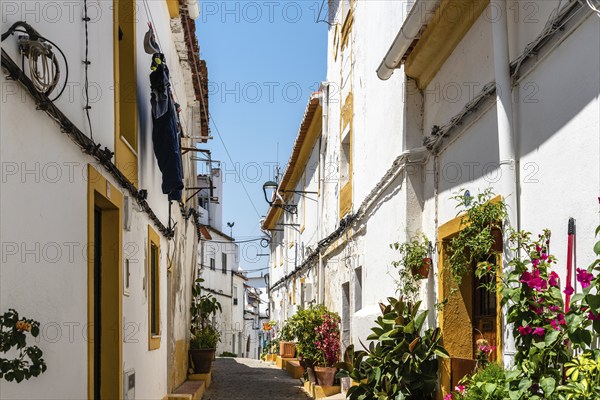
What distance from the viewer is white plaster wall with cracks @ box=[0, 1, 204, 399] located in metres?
4.75

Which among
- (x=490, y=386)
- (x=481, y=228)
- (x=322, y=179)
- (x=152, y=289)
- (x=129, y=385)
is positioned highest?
(x=322, y=179)

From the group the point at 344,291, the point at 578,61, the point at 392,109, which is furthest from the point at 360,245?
the point at 578,61

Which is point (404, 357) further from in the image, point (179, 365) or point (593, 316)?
point (179, 365)

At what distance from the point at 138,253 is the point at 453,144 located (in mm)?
3892

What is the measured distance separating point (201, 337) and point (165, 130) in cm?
851

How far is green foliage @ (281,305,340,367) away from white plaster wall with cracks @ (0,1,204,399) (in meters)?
5.44

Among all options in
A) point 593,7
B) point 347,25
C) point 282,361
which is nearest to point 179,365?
point 347,25

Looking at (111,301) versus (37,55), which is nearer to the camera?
(37,55)

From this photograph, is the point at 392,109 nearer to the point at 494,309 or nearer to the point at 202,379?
the point at 494,309

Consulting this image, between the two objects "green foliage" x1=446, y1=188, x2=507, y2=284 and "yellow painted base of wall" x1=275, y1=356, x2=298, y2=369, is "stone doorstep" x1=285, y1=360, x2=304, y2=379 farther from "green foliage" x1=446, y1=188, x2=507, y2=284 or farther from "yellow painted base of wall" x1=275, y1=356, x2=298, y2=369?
"green foliage" x1=446, y1=188, x2=507, y2=284

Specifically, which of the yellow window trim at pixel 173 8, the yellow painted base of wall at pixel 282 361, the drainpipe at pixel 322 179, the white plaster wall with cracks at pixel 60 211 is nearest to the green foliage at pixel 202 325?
the drainpipe at pixel 322 179

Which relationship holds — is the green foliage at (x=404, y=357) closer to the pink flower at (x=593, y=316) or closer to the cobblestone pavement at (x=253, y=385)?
the pink flower at (x=593, y=316)

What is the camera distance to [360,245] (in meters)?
13.0

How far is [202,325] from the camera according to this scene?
18672 mm
